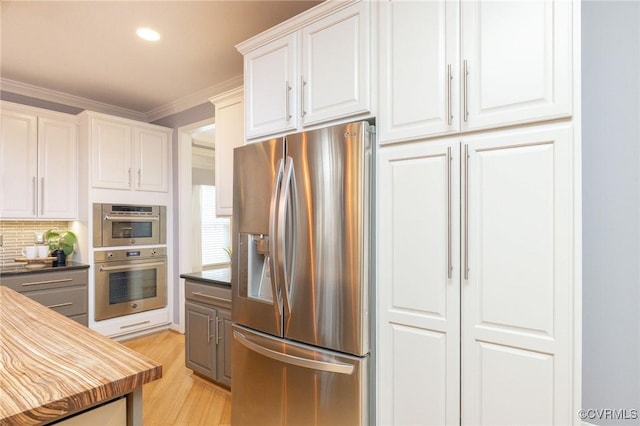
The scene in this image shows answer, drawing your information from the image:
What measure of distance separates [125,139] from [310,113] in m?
2.94

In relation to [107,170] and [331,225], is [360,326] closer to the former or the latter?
[331,225]

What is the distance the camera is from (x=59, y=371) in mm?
965

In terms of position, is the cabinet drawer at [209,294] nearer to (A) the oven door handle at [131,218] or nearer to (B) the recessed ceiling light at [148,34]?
(A) the oven door handle at [131,218]

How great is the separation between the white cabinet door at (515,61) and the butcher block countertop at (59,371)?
4.88ft

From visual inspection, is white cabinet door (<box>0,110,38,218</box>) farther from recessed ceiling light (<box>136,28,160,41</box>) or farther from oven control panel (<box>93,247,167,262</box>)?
recessed ceiling light (<box>136,28,160,41</box>)

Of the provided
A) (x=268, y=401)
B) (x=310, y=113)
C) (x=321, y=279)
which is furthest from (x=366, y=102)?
(x=268, y=401)

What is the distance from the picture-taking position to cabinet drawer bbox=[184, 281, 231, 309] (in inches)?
103

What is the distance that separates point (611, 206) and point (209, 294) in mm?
2589

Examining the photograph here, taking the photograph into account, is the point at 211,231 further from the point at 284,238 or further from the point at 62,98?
the point at 284,238

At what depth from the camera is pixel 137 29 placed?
2.60 meters

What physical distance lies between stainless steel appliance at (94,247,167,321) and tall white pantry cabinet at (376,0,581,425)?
3.28 m

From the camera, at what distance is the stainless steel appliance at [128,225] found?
3684 millimetres

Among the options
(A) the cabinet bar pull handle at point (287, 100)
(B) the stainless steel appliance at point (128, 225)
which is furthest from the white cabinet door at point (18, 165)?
(A) the cabinet bar pull handle at point (287, 100)

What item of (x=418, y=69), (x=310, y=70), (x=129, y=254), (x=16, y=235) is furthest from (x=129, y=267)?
(x=418, y=69)
